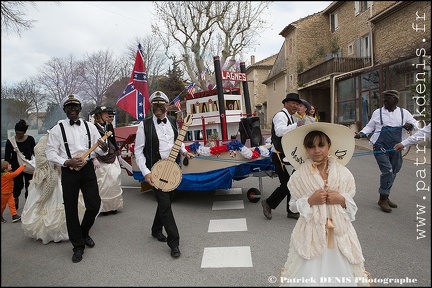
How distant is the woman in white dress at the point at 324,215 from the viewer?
2173mm

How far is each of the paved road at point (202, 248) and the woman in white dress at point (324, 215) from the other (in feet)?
1.45

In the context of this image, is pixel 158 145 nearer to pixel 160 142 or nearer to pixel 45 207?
pixel 160 142

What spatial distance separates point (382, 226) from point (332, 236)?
94.6 inches

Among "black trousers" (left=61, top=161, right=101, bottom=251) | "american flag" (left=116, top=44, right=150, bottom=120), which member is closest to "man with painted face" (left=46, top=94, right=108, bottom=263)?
"black trousers" (left=61, top=161, right=101, bottom=251)

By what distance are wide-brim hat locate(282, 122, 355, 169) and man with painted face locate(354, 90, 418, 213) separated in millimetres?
2434

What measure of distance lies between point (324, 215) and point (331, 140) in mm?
582

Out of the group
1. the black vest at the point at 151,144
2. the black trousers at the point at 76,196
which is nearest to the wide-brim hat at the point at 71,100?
the black trousers at the point at 76,196

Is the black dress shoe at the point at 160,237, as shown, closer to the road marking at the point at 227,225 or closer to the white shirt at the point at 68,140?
the road marking at the point at 227,225

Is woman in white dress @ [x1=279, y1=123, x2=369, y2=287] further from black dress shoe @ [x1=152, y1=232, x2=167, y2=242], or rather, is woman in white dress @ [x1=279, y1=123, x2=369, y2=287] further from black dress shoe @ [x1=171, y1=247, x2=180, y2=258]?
black dress shoe @ [x1=152, y1=232, x2=167, y2=242]

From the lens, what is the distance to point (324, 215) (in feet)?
7.29

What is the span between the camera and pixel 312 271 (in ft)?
7.11

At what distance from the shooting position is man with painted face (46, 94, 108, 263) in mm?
3519

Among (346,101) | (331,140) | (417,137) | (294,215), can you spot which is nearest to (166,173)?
(331,140)

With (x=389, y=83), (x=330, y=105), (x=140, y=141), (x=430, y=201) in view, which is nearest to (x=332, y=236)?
(x=430, y=201)
